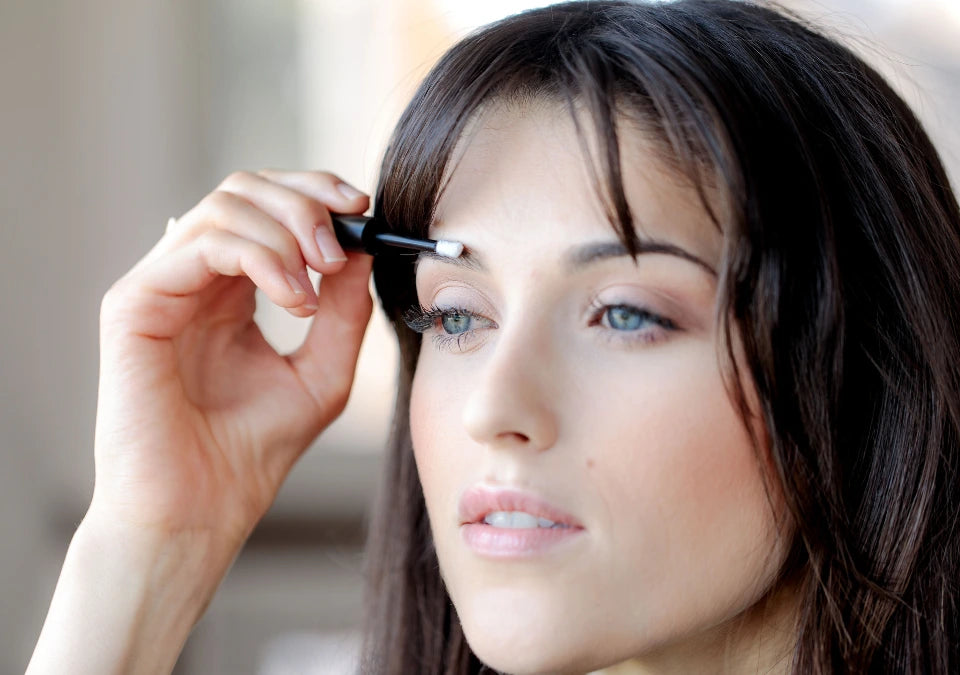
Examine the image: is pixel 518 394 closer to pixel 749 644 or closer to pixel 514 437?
pixel 514 437

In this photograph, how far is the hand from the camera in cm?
120

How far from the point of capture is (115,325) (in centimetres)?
123

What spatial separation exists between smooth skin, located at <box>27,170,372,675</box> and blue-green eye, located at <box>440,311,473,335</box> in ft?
0.49

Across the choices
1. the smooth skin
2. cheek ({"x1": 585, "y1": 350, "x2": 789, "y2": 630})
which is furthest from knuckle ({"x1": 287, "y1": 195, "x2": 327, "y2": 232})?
cheek ({"x1": 585, "y1": 350, "x2": 789, "y2": 630})

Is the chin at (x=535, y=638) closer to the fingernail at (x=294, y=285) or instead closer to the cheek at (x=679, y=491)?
the cheek at (x=679, y=491)

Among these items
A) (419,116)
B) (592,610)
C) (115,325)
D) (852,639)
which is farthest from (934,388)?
(115,325)

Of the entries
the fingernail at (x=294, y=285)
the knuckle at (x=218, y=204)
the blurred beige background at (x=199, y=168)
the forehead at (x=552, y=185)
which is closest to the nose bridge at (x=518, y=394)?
the forehead at (x=552, y=185)

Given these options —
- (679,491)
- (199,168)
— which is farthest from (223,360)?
(199,168)

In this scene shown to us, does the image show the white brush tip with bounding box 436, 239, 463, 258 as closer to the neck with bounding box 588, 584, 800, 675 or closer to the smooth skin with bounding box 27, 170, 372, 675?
the smooth skin with bounding box 27, 170, 372, 675

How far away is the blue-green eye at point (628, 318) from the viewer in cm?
99

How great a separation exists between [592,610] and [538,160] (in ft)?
1.38

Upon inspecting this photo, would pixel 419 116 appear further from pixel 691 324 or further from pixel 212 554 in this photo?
pixel 212 554

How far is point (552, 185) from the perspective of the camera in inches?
39.8

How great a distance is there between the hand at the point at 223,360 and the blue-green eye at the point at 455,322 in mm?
147
